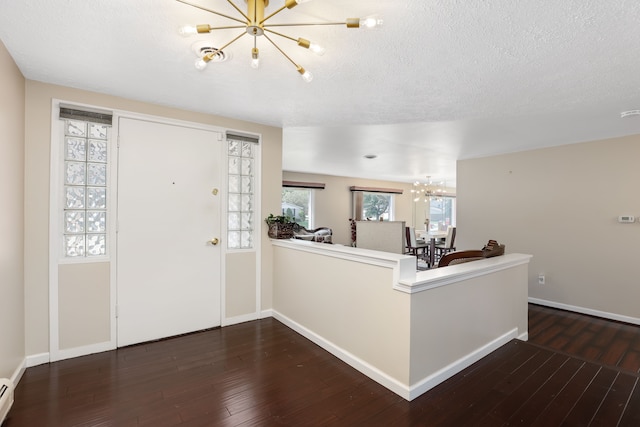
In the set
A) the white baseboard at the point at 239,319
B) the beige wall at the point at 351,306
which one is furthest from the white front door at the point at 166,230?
the beige wall at the point at 351,306

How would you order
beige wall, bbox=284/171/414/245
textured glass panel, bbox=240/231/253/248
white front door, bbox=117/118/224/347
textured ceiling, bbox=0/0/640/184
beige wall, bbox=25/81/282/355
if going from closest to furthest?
textured ceiling, bbox=0/0/640/184 → beige wall, bbox=25/81/282/355 → white front door, bbox=117/118/224/347 → textured glass panel, bbox=240/231/253/248 → beige wall, bbox=284/171/414/245

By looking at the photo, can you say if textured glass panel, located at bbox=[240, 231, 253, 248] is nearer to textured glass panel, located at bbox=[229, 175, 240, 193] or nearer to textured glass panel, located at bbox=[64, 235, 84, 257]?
textured glass panel, located at bbox=[229, 175, 240, 193]

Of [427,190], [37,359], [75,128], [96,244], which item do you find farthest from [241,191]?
[427,190]

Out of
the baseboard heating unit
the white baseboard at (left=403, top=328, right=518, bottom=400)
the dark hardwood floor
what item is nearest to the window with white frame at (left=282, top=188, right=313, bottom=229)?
the dark hardwood floor

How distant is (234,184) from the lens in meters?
3.36

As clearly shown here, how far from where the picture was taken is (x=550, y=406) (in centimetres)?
198

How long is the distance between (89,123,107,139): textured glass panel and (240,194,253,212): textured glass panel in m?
1.38

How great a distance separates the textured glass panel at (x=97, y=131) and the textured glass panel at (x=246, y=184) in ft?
4.31

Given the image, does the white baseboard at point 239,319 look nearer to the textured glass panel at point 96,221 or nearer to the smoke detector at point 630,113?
the textured glass panel at point 96,221

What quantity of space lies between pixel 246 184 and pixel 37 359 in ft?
7.58

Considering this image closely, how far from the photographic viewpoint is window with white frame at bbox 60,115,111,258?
8.27 feet

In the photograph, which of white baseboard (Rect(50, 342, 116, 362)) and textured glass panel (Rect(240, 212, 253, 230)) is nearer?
white baseboard (Rect(50, 342, 116, 362))

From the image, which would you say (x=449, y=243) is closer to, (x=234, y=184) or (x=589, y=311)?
(x=589, y=311)

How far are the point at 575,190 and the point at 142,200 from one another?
533 centimetres
